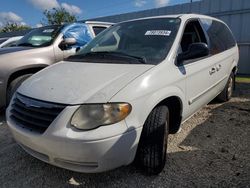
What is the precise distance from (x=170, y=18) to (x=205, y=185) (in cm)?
230

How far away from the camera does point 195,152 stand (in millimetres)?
3557

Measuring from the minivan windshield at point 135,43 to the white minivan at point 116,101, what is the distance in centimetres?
1

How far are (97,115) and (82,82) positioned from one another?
20.5 inches

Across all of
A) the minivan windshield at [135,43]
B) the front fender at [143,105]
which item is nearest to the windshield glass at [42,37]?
the minivan windshield at [135,43]

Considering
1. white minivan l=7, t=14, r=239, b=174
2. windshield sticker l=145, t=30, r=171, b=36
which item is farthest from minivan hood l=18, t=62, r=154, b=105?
windshield sticker l=145, t=30, r=171, b=36

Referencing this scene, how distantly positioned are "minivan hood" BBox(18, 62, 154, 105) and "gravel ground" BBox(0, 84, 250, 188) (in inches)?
35.0

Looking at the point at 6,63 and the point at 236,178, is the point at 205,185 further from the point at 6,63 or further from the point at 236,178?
the point at 6,63

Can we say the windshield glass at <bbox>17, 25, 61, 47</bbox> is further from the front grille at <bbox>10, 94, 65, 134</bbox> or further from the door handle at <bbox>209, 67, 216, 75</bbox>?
the door handle at <bbox>209, 67, 216, 75</bbox>

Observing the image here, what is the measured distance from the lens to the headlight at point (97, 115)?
2469 mm

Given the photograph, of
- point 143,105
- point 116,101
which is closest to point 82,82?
point 116,101

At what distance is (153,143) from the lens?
111 inches

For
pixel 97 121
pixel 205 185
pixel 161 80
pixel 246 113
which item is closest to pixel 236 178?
pixel 205 185

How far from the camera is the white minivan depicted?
97.4 inches

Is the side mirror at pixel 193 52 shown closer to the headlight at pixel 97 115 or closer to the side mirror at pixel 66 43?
the headlight at pixel 97 115
